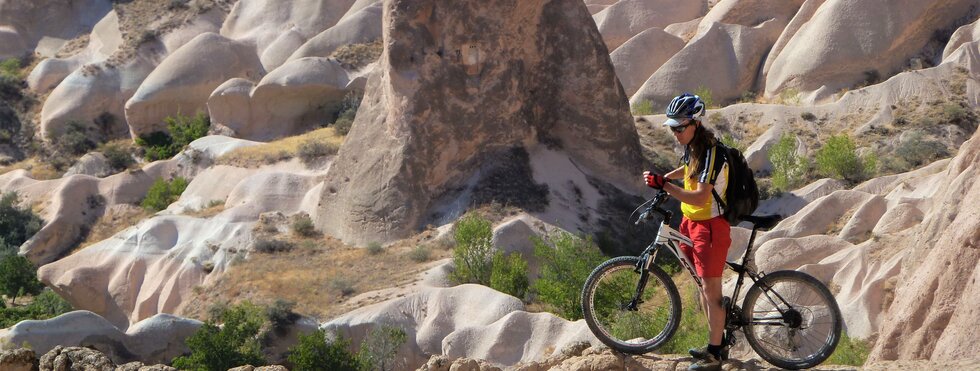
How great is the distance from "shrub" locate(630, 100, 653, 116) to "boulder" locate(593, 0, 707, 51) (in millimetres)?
6826

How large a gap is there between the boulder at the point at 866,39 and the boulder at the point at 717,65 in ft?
7.18

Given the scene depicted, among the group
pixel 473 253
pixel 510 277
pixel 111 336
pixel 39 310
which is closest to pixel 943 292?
pixel 510 277

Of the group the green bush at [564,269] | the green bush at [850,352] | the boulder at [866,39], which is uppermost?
the green bush at [850,352]

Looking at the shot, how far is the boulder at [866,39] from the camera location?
3359 cm

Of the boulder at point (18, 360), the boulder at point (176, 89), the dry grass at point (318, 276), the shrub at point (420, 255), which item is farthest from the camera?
the boulder at point (176, 89)

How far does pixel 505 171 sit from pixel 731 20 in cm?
1781

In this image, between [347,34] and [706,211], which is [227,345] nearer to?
[706,211]

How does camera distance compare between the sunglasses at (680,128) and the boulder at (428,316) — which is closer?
the sunglasses at (680,128)

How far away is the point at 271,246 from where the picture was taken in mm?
24312

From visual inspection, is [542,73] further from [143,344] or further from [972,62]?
[972,62]

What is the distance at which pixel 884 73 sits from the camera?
110 feet

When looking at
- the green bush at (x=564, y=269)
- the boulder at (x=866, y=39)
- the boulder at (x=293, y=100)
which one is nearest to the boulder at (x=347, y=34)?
the boulder at (x=293, y=100)

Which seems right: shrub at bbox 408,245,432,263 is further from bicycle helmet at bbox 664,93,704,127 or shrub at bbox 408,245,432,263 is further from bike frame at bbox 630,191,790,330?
bicycle helmet at bbox 664,93,704,127

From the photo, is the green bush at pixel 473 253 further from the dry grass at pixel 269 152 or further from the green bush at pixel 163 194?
the green bush at pixel 163 194
